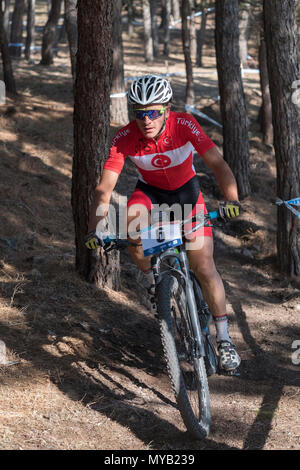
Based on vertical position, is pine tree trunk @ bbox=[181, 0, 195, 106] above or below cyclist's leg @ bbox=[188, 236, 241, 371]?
above

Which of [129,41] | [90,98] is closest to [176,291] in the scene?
[90,98]

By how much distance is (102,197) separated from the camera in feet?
Result: 16.8

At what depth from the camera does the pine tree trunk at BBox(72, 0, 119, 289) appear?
284 inches

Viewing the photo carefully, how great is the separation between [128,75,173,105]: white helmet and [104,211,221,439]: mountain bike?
109 centimetres

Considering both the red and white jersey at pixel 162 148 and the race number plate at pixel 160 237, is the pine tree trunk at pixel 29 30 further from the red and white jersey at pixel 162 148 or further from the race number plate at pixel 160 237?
the race number plate at pixel 160 237

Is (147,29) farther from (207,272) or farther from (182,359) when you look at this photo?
(182,359)

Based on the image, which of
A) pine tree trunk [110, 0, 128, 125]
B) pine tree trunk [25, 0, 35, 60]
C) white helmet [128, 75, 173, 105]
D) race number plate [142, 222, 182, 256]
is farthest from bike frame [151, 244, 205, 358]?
pine tree trunk [25, 0, 35, 60]

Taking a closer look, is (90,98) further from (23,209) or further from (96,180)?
(23,209)

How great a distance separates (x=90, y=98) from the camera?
7.32m

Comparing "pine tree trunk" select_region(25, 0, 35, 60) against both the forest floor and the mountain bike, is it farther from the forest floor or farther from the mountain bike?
the mountain bike

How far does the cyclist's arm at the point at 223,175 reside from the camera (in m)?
4.99

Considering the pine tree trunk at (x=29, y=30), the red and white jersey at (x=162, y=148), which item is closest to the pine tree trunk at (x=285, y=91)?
the red and white jersey at (x=162, y=148)

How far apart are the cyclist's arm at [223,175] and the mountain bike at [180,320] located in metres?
0.35

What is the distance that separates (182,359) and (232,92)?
10359mm
